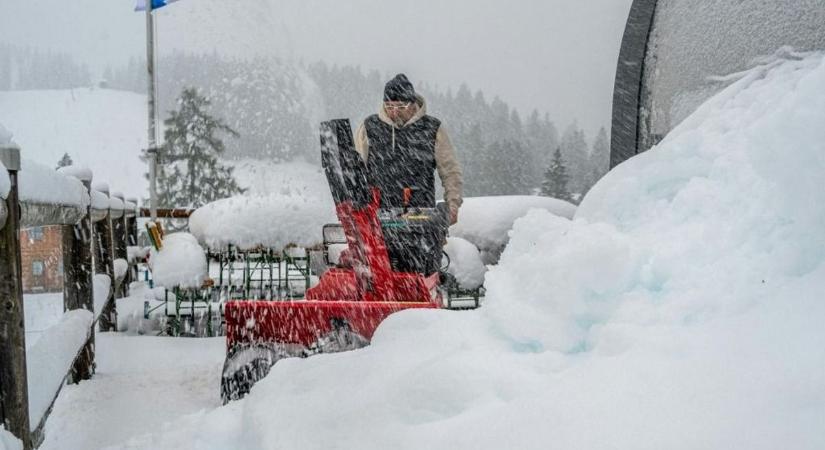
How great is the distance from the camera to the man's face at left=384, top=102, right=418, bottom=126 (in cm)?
470

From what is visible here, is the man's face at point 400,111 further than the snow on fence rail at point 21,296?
Yes

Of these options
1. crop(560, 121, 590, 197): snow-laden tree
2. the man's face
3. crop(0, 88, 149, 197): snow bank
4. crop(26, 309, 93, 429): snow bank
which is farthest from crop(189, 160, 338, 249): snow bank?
crop(0, 88, 149, 197): snow bank

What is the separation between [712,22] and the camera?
4504 mm

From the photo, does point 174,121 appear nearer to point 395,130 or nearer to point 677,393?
point 395,130

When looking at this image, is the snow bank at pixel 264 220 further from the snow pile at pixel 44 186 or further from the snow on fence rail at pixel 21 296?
the snow pile at pixel 44 186

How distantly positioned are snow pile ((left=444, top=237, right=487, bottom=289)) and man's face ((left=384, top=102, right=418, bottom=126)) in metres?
4.04

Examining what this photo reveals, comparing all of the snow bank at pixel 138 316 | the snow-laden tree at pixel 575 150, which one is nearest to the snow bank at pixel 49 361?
the snow bank at pixel 138 316

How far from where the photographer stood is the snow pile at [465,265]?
28.5ft

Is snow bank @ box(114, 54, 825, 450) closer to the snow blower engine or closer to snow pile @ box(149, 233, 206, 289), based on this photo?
the snow blower engine

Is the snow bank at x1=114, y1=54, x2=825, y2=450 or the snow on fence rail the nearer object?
the snow bank at x1=114, y1=54, x2=825, y2=450

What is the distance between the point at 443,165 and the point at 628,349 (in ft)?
11.1

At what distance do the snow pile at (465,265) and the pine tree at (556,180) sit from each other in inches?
1170

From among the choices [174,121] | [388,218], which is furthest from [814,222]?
[174,121]

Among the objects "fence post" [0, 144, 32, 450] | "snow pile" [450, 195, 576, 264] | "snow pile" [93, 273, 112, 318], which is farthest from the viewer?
"snow pile" [450, 195, 576, 264]
